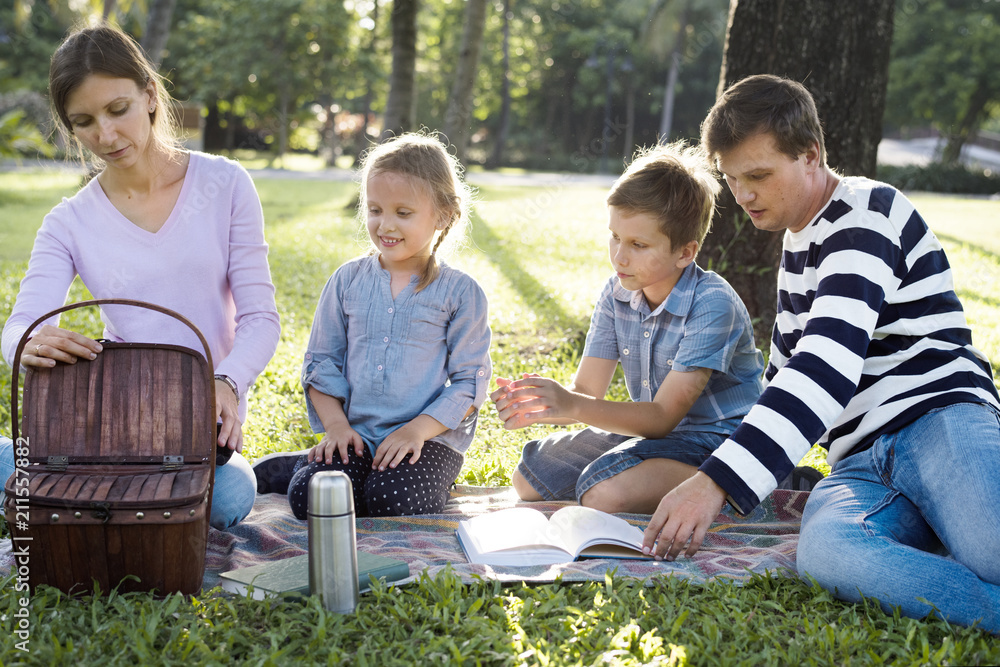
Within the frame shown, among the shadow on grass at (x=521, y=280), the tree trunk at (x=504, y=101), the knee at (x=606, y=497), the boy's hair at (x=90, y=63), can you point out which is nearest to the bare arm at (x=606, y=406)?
the knee at (x=606, y=497)

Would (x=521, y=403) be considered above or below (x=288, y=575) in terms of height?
above

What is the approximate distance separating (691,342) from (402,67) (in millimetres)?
11479

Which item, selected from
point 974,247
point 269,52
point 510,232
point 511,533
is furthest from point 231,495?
point 269,52

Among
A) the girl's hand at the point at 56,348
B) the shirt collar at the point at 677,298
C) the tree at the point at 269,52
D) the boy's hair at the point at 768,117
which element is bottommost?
the girl's hand at the point at 56,348

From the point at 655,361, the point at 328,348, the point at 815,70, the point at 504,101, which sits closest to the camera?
the point at 655,361

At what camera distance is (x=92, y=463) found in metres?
2.46

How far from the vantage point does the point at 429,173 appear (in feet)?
10.1

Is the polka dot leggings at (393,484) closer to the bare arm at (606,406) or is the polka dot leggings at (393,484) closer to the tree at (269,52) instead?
the bare arm at (606,406)

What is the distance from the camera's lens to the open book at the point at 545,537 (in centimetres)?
254

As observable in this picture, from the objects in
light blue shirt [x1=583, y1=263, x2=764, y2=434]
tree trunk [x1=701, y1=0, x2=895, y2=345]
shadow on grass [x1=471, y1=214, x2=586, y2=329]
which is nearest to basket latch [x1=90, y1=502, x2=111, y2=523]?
light blue shirt [x1=583, y1=263, x2=764, y2=434]

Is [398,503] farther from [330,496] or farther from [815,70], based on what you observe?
[815,70]

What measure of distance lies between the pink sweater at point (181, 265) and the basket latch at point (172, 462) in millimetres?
445

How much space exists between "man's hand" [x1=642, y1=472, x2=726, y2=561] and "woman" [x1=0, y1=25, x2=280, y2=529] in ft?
4.53

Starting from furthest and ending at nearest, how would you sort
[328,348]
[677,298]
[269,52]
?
[269,52] < [328,348] < [677,298]
